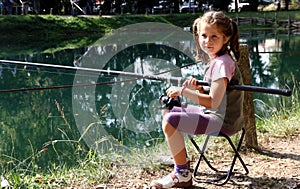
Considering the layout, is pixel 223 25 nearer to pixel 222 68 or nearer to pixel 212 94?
pixel 222 68

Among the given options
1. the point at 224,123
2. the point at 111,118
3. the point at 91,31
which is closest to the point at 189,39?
the point at 91,31

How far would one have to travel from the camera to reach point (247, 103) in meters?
2.96

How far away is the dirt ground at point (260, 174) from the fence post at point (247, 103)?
3.4 inches

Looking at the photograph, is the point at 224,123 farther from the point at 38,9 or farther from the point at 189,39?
the point at 38,9

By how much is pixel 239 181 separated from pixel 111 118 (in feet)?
14.7

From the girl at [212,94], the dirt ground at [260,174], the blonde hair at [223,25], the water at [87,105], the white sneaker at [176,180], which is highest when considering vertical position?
the blonde hair at [223,25]

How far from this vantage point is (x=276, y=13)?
28.1m

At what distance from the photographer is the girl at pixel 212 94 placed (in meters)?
Answer: 2.06

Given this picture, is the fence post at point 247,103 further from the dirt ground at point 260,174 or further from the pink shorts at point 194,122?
the pink shorts at point 194,122

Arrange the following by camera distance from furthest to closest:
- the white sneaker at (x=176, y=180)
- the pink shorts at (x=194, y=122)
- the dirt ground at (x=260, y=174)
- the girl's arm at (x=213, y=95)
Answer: the dirt ground at (x=260, y=174) < the white sneaker at (x=176, y=180) < the pink shorts at (x=194, y=122) < the girl's arm at (x=213, y=95)

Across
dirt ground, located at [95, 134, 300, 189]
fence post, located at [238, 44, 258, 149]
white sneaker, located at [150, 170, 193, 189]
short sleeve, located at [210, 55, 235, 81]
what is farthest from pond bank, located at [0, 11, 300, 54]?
short sleeve, located at [210, 55, 235, 81]

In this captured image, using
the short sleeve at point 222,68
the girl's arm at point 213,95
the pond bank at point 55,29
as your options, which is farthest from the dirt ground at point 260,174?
the pond bank at point 55,29

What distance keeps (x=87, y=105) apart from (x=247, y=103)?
510cm

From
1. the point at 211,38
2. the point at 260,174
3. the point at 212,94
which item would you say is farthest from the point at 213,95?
the point at 260,174
